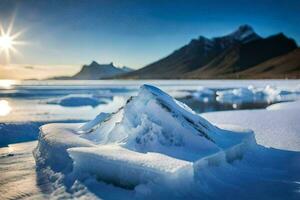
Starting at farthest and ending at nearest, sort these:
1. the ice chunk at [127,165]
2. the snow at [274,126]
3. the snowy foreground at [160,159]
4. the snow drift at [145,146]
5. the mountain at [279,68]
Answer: the mountain at [279,68]
the snow at [274,126]
the snow drift at [145,146]
the snowy foreground at [160,159]
the ice chunk at [127,165]

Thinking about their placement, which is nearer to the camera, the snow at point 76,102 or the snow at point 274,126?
the snow at point 274,126

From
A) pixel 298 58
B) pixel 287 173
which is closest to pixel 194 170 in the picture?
pixel 287 173

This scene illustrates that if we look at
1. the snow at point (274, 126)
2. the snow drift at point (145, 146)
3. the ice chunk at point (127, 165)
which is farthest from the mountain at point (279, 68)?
the ice chunk at point (127, 165)

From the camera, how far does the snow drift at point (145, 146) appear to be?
6.35 metres

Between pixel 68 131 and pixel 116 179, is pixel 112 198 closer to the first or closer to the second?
pixel 116 179

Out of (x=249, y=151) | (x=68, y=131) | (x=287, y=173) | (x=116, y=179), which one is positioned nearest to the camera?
(x=116, y=179)

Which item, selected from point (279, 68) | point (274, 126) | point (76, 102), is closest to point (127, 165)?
point (274, 126)

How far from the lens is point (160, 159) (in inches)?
256

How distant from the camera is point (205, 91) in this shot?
4403 centimetres

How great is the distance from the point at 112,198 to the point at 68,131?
3803 mm

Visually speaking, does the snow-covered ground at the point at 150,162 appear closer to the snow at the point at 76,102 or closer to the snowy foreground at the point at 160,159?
the snowy foreground at the point at 160,159

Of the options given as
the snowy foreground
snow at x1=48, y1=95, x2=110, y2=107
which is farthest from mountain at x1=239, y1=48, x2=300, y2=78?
the snowy foreground

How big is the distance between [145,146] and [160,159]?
92 cm

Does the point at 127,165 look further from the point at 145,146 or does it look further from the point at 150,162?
the point at 145,146
